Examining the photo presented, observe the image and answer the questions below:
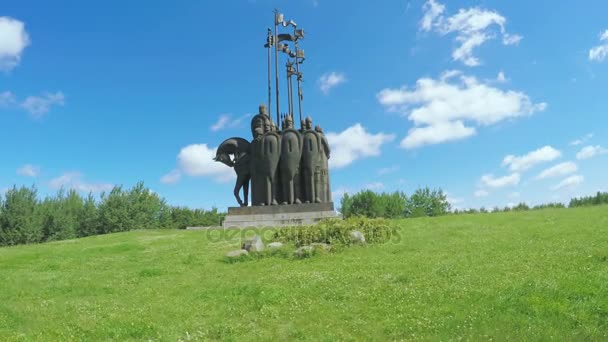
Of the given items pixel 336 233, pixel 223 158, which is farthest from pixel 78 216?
pixel 336 233

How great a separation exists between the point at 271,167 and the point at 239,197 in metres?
2.70

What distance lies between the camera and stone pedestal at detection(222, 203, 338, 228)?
21.4 m

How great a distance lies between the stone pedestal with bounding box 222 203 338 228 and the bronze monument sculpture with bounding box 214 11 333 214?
8.4 inches

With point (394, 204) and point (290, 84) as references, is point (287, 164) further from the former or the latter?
point (394, 204)

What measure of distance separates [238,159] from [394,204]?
143ft

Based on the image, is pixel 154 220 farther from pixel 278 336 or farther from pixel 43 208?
pixel 278 336

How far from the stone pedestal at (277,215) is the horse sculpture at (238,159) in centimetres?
145

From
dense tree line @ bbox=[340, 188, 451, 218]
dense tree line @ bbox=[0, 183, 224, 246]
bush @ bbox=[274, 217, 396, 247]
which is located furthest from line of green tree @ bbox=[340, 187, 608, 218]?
bush @ bbox=[274, 217, 396, 247]

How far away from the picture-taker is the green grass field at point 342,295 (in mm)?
6836

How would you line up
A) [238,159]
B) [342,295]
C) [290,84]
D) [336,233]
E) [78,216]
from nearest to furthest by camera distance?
[342,295], [336,233], [238,159], [290,84], [78,216]

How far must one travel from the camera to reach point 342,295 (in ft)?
28.0

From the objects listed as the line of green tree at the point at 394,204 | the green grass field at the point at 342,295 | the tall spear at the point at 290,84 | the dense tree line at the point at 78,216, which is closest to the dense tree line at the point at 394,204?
the line of green tree at the point at 394,204

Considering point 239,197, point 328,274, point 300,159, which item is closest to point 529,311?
point 328,274

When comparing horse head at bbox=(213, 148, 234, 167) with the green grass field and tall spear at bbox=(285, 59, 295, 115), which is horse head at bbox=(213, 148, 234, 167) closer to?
tall spear at bbox=(285, 59, 295, 115)
